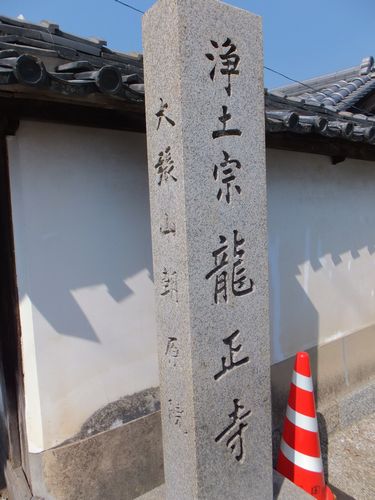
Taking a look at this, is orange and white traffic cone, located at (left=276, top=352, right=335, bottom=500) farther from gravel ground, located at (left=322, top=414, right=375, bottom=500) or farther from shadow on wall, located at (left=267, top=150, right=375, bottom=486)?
shadow on wall, located at (left=267, top=150, right=375, bottom=486)

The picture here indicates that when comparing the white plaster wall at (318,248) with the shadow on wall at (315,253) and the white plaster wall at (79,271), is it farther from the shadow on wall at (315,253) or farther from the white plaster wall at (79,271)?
the white plaster wall at (79,271)

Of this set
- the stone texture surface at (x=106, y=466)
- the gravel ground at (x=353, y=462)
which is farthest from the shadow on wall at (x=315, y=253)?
the stone texture surface at (x=106, y=466)

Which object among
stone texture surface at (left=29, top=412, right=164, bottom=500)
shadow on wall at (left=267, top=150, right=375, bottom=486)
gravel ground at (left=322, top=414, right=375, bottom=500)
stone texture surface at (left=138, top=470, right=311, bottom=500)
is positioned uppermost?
shadow on wall at (left=267, top=150, right=375, bottom=486)

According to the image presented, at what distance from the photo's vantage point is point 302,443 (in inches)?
152

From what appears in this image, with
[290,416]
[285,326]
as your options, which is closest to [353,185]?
[285,326]

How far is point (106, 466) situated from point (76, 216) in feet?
6.89

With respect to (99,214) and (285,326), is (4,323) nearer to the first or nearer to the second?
(99,214)

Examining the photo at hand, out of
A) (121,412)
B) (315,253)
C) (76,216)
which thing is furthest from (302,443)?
(76,216)

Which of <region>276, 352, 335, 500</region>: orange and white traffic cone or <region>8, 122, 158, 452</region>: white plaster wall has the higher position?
<region>8, 122, 158, 452</region>: white plaster wall

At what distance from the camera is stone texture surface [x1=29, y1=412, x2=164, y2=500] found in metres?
3.18

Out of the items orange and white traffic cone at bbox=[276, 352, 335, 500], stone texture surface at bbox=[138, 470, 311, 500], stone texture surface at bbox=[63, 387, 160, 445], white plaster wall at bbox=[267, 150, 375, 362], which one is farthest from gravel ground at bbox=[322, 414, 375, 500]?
stone texture surface at bbox=[63, 387, 160, 445]

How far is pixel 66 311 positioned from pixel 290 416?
2438 mm

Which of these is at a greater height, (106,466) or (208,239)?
(208,239)

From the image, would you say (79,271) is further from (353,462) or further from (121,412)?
(353,462)
